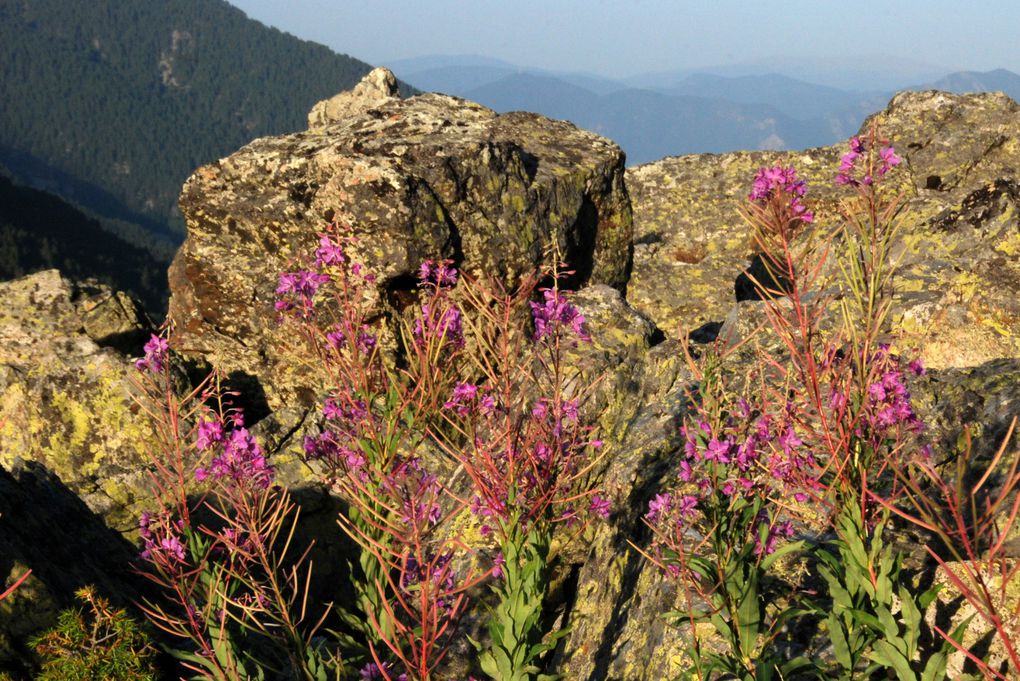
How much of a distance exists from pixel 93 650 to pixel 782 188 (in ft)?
16.7

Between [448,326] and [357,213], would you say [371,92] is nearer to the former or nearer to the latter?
[357,213]

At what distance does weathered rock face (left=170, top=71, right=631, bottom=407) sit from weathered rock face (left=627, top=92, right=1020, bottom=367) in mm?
3013

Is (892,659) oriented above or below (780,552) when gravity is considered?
below

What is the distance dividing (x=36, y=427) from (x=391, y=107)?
7683 millimetres

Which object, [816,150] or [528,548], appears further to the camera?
[816,150]

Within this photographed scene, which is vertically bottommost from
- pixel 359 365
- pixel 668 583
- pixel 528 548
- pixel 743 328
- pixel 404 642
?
pixel 404 642

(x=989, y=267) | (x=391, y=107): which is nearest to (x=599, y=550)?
(x=989, y=267)

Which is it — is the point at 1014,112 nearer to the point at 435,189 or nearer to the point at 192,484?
the point at 435,189

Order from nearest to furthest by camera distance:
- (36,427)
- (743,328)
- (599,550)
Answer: (599,550) → (743,328) → (36,427)

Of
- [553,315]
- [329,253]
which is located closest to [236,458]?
[329,253]

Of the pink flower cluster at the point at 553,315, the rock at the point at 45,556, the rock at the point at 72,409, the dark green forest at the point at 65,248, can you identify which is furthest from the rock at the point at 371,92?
the dark green forest at the point at 65,248

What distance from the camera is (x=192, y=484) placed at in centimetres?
907

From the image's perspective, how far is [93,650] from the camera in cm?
466

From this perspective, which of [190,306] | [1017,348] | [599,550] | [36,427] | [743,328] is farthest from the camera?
[190,306]
